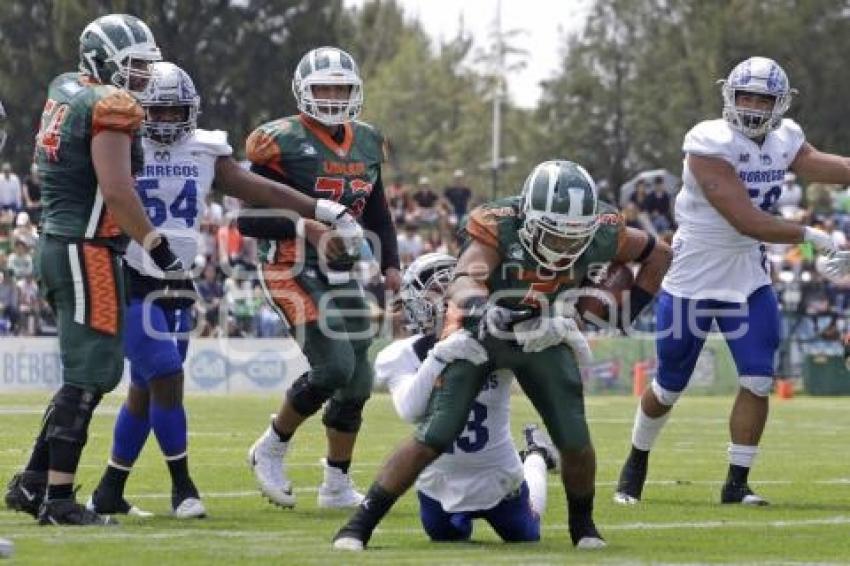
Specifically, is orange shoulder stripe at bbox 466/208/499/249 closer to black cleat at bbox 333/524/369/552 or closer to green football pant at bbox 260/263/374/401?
black cleat at bbox 333/524/369/552

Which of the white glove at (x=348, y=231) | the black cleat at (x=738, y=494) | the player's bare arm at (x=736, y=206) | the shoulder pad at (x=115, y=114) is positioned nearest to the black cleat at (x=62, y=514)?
the shoulder pad at (x=115, y=114)

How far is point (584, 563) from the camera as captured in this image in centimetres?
680

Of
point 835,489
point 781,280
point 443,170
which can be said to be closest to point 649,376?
point 781,280

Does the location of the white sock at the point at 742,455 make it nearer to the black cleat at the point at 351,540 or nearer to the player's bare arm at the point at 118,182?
the black cleat at the point at 351,540

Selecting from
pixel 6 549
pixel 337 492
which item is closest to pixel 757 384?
pixel 337 492

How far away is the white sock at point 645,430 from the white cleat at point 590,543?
2.41 metres

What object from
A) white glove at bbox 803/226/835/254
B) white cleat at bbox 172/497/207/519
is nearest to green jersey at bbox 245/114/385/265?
white cleat at bbox 172/497/207/519

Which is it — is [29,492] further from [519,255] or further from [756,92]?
[756,92]

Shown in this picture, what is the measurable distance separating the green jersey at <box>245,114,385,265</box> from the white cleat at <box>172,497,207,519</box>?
1.35 meters

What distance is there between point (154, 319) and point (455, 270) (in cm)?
194

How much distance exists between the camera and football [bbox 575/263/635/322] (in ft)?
25.6

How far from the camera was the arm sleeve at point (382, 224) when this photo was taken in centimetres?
971

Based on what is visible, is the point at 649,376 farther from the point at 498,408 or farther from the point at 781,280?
the point at 498,408

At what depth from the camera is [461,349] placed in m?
7.08
